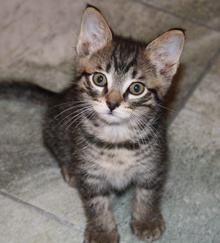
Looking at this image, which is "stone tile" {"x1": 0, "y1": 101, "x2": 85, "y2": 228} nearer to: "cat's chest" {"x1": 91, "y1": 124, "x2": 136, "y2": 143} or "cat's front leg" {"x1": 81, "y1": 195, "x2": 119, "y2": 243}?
"cat's front leg" {"x1": 81, "y1": 195, "x2": 119, "y2": 243}

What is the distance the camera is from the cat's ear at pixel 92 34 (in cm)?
202

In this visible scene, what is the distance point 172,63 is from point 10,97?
970 mm

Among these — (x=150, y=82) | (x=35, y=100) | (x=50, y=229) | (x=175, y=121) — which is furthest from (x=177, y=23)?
(x=50, y=229)

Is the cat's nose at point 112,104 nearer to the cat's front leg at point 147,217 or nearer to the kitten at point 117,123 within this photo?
the kitten at point 117,123

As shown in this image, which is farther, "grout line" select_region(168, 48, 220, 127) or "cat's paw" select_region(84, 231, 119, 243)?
"grout line" select_region(168, 48, 220, 127)

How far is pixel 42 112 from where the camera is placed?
107 inches

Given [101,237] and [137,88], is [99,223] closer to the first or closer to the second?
[101,237]

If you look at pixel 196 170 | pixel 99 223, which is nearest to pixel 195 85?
pixel 196 170

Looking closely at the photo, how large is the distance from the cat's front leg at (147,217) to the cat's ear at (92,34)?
62 centimetres

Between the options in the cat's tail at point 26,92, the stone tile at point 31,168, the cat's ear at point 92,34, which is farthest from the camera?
the cat's tail at point 26,92

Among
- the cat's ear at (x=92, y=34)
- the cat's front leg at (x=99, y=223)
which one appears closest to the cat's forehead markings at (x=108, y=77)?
the cat's ear at (x=92, y=34)

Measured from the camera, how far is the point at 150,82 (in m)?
2.01

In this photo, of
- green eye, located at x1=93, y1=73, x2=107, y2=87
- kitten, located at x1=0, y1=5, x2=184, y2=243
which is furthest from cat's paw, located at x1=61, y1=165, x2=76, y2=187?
green eye, located at x1=93, y1=73, x2=107, y2=87

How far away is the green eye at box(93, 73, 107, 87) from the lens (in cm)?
195
